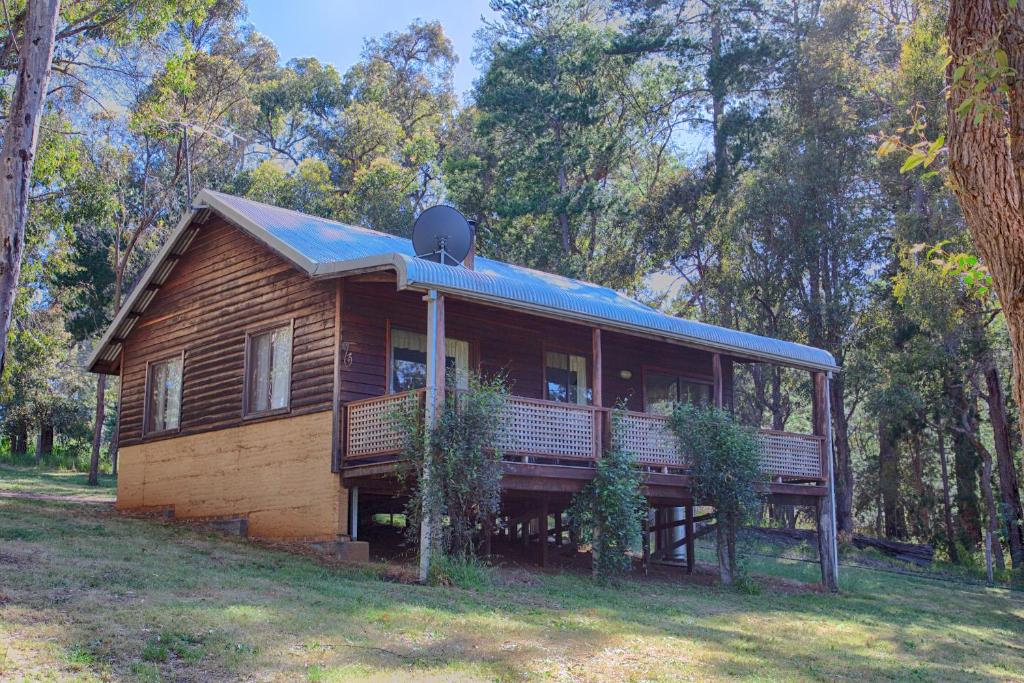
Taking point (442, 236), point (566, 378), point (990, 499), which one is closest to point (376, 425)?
point (442, 236)

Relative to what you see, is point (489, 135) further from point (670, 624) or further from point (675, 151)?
point (670, 624)

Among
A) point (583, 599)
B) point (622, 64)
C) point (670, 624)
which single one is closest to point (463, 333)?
point (583, 599)

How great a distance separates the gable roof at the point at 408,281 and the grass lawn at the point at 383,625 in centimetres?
375

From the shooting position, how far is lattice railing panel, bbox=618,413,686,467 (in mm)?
15023

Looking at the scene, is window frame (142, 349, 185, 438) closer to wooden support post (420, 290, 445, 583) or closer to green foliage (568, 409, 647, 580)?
wooden support post (420, 290, 445, 583)

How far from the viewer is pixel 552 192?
3525cm

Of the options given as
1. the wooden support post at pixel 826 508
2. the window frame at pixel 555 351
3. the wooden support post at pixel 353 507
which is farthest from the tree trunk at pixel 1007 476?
the wooden support post at pixel 353 507

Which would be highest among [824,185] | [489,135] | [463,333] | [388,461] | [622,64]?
[622,64]

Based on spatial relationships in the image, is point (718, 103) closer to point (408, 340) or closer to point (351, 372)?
point (408, 340)

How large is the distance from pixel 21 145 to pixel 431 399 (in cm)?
549

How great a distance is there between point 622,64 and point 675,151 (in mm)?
4462

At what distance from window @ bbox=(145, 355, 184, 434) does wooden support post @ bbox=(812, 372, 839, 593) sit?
11614 millimetres

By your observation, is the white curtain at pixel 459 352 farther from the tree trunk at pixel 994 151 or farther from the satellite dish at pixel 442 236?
the tree trunk at pixel 994 151

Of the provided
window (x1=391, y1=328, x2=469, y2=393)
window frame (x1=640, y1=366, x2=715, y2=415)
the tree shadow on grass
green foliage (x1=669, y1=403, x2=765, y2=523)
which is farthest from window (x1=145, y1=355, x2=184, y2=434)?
green foliage (x1=669, y1=403, x2=765, y2=523)
